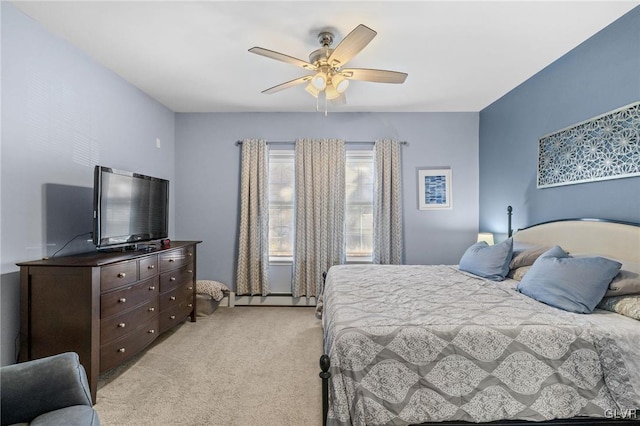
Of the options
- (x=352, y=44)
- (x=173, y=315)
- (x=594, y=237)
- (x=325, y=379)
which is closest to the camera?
(x=325, y=379)

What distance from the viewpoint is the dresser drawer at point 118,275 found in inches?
89.1

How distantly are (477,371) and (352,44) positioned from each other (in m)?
Result: 2.10

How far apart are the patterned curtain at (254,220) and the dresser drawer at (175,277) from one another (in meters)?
0.81

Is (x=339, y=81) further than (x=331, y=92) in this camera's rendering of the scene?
No

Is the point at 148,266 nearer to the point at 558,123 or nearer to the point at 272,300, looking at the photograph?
the point at 272,300

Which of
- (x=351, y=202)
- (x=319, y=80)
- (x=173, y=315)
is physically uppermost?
(x=319, y=80)

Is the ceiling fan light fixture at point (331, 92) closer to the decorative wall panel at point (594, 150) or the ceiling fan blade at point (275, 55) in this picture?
the ceiling fan blade at point (275, 55)

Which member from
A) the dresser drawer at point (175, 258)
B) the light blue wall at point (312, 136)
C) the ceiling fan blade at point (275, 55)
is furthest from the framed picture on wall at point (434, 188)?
the dresser drawer at point (175, 258)

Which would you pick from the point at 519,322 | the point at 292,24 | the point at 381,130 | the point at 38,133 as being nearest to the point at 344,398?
the point at 519,322

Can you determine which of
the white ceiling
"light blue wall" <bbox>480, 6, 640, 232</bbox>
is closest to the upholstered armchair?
the white ceiling

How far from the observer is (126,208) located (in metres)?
2.87

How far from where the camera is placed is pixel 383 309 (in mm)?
1909

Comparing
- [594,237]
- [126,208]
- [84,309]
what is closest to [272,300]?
[126,208]

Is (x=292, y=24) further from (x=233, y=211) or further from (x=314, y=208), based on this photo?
(x=233, y=211)
